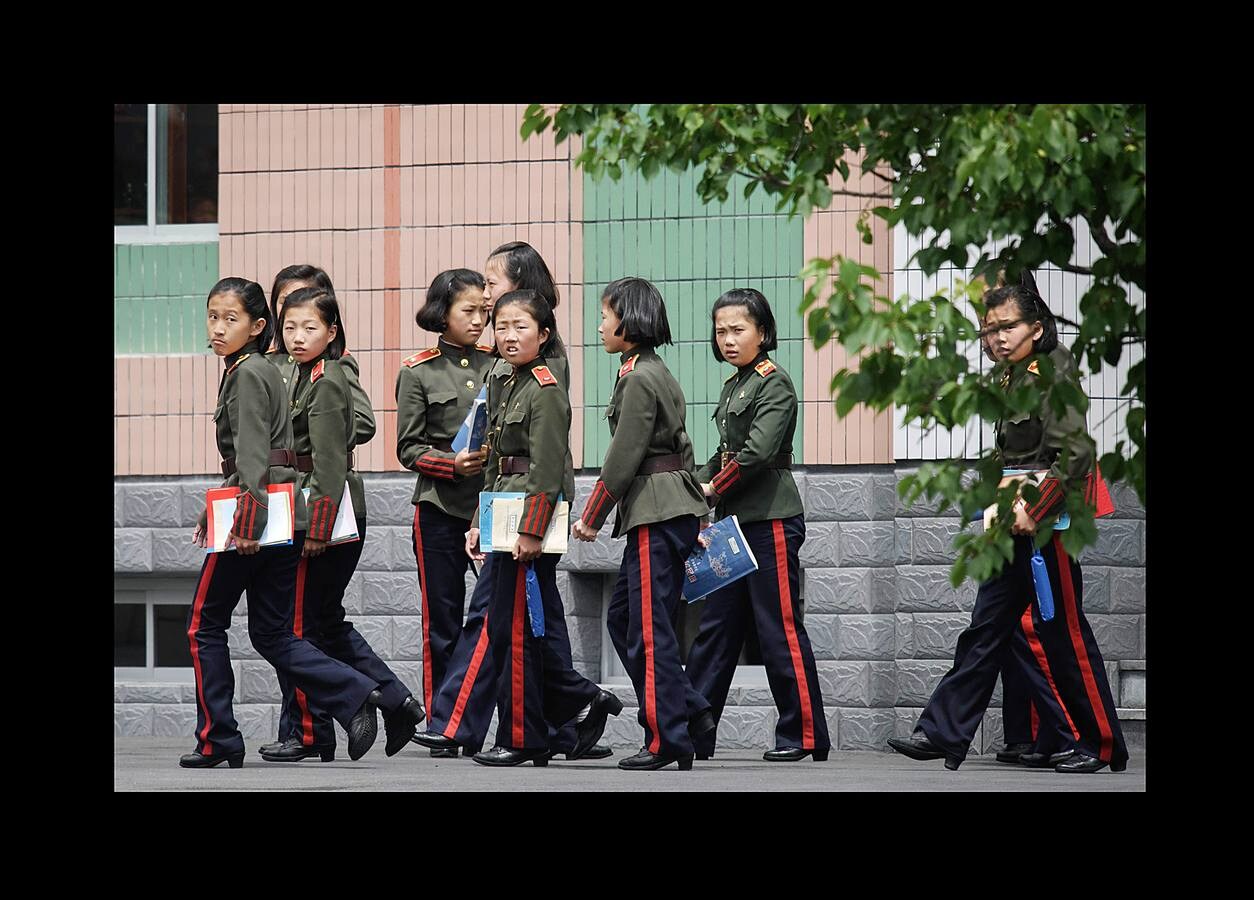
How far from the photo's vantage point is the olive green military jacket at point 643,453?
816cm

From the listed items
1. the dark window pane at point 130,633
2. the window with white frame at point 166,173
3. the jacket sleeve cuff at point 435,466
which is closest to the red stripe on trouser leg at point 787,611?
the jacket sleeve cuff at point 435,466

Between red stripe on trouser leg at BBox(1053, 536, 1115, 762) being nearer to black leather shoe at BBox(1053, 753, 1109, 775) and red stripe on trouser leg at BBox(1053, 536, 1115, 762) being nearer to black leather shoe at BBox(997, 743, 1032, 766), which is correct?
black leather shoe at BBox(1053, 753, 1109, 775)

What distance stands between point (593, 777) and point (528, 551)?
88 centimetres

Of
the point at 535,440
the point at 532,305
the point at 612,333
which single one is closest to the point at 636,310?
the point at 612,333

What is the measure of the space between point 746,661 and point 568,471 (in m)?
2.99

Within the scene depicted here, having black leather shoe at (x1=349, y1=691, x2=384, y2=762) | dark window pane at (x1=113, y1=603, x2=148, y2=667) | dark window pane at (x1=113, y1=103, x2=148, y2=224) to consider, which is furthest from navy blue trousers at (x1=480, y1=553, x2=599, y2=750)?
dark window pane at (x1=113, y1=103, x2=148, y2=224)

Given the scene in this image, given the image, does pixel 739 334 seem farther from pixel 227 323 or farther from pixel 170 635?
pixel 170 635

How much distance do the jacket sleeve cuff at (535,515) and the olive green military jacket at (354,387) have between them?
4.60 feet

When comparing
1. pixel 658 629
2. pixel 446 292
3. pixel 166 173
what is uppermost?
pixel 166 173

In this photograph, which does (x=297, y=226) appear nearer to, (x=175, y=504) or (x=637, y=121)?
(x=175, y=504)

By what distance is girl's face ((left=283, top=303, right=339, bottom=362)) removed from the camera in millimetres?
8773

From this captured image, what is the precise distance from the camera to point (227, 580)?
27.1ft

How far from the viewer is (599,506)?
8258mm

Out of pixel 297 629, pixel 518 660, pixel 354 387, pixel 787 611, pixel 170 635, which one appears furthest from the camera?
pixel 170 635
